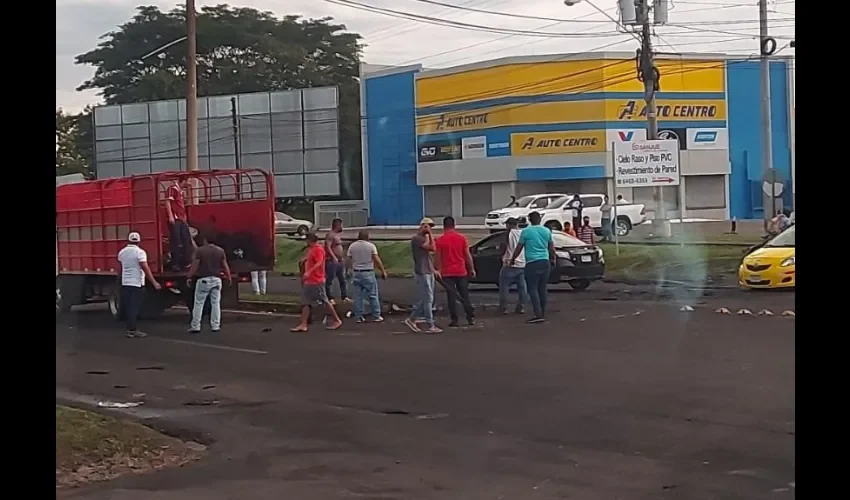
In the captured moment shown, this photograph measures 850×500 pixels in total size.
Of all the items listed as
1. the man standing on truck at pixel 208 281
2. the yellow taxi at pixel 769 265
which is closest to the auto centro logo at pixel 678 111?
the yellow taxi at pixel 769 265

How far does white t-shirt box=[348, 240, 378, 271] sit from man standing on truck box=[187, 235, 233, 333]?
1.70 meters

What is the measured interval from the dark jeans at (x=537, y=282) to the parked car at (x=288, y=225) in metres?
3.33

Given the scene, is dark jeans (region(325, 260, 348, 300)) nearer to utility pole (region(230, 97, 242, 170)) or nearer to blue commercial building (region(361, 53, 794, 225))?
blue commercial building (region(361, 53, 794, 225))

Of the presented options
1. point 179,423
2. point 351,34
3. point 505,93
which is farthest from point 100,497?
point 505,93

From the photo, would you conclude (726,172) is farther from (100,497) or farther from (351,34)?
(100,497)

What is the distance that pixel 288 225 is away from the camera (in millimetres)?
17688

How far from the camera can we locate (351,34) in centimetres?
1284

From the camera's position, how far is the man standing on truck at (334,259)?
1609 cm

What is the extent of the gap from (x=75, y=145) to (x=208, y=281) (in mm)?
2952

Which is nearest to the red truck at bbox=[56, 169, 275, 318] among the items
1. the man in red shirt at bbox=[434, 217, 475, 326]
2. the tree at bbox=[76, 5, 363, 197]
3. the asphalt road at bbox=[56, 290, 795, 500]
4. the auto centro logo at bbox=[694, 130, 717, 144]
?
the asphalt road at bbox=[56, 290, 795, 500]

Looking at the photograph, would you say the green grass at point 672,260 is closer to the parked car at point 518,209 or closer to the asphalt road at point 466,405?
the parked car at point 518,209

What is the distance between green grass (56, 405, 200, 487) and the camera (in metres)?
7.64

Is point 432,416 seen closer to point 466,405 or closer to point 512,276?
point 466,405

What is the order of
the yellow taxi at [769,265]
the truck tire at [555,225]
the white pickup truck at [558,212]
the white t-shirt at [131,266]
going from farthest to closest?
the truck tire at [555,225] → the white pickup truck at [558,212] → the yellow taxi at [769,265] → the white t-shirt at [131,266]
